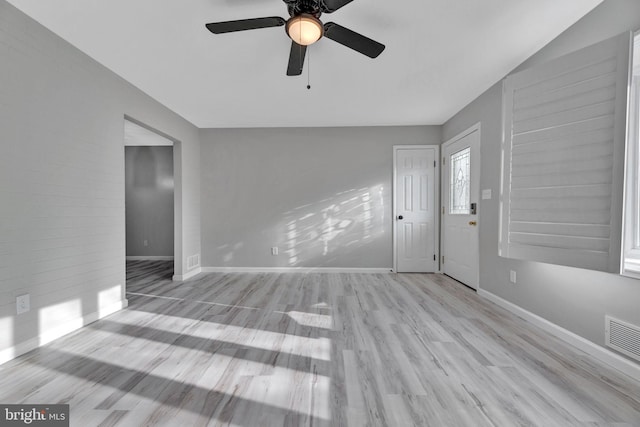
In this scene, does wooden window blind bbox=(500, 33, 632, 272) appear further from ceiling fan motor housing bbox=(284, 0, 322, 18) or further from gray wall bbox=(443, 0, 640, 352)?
ceiling fan motor housing bbox=(284, 0, 322, 18)

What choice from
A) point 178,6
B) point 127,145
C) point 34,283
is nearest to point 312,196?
point 178,6

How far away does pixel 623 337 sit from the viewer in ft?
5.82

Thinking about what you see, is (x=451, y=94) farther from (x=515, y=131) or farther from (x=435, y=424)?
(x=435, y=424)

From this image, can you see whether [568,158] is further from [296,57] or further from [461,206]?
[296,57]

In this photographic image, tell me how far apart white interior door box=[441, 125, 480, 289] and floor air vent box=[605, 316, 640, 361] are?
165cm

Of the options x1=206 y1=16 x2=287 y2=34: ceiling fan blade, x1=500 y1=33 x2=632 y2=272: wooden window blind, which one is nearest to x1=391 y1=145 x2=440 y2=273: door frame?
x1=500 y1=33 x2=632 y2=272: wooden window blind

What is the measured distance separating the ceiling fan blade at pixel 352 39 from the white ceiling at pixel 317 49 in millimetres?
307

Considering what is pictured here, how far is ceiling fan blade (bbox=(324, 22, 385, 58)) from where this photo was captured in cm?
178

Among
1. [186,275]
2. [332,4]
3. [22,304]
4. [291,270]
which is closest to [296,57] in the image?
[332,4]

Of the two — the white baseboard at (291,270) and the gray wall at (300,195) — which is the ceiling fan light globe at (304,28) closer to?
the gray wall at (300,195)

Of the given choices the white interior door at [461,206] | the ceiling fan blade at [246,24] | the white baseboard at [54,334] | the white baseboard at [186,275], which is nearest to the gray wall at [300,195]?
the white baseboard at [186,275]

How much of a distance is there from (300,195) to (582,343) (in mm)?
3770

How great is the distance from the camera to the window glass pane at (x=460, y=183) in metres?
3.84

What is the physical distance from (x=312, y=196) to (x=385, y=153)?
4.83 ft
